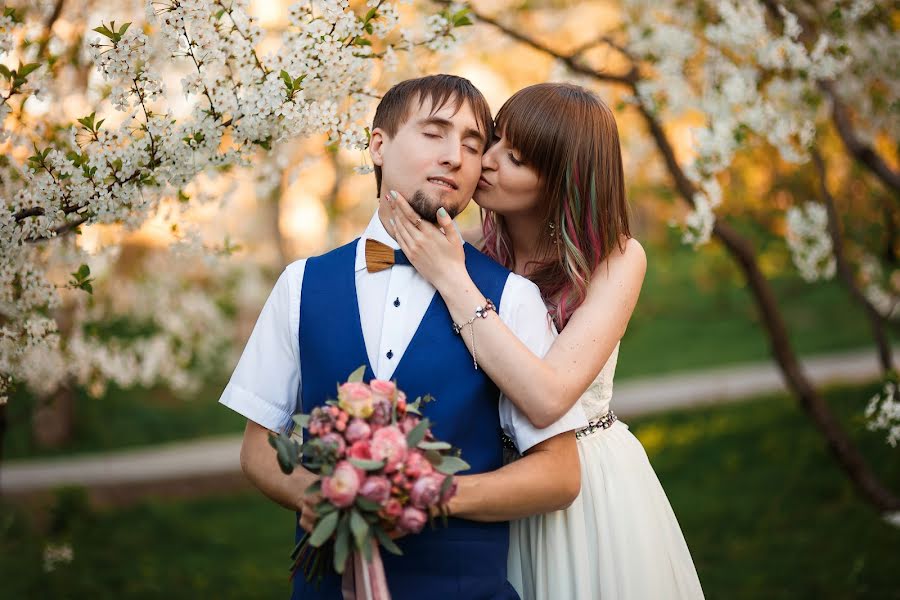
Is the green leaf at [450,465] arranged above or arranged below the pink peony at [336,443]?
below

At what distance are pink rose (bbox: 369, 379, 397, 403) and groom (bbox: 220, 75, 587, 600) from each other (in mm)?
273

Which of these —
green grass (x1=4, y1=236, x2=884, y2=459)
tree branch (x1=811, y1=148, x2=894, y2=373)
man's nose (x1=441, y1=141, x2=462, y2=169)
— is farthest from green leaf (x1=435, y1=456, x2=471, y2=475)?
green grass (x1=4, y1=236, x2=884, y2=459)

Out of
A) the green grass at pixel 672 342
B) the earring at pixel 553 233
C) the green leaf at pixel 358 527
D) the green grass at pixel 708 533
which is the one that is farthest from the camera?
the green grass at pixel 672 342

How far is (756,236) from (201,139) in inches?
221

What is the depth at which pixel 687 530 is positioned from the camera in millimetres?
6871

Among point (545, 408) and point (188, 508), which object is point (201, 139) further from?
point (188, 508)

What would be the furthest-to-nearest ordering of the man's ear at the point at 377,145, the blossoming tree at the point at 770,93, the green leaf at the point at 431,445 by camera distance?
the blossoming tree at the point at 770,93
the man's ear at the point at 377,145
the green leaf at the point at 431,445

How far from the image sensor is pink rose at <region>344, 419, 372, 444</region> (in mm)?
2031

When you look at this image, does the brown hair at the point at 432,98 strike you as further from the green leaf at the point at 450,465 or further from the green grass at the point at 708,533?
the green grass at the point at 708,533

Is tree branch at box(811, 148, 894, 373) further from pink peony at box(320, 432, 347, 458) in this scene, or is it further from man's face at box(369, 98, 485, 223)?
pink peony at box(320, 432, 347, 458)

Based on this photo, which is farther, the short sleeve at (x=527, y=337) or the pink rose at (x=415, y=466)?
the short sleeve at (x=527, y=337)

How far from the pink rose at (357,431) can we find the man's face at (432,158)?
2.38 feet

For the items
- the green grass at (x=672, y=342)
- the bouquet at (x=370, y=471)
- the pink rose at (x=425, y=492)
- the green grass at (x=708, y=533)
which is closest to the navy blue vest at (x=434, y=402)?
the bouquet at (x=370, y=471)

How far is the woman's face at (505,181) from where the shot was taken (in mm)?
2840
